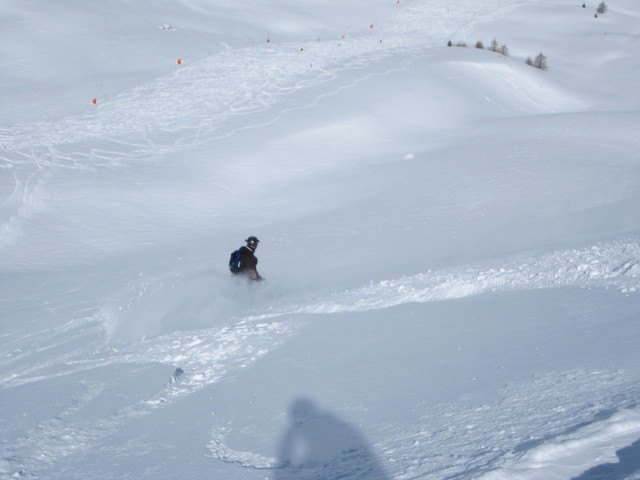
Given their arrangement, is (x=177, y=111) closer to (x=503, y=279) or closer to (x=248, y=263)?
(x=248, y=263)

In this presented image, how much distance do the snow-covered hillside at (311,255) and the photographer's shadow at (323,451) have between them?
25mm

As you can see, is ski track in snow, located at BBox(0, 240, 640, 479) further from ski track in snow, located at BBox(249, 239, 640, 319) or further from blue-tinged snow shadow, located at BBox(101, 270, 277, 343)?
blue-tinged snow shadow, located at BBox(101, 270, 277, 343)

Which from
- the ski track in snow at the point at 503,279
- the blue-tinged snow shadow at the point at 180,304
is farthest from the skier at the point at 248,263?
the ski track in snow at the point at 503,279

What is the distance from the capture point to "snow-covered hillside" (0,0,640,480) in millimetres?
4426

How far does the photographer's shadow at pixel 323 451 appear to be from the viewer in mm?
3867

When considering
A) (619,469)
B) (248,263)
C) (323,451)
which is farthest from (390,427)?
(248,263)

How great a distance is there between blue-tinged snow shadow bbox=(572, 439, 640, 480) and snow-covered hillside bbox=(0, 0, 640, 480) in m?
0.01

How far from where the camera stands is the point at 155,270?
11.3 metres

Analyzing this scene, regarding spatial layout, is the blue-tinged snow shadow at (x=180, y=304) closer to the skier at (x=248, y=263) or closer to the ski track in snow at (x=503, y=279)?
the skier at (x=248, y=263)

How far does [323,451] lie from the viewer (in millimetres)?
4238

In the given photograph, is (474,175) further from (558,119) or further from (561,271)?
(561,271)

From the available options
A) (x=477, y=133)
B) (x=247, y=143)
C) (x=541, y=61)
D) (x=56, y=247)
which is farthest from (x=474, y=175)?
(x=541, y=61)

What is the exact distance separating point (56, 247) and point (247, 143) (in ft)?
21.0

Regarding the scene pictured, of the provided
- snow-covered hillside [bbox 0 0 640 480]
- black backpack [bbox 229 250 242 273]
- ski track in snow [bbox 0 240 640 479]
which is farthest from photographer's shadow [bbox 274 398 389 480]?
black backpack [bbox 229 250 242 273]
